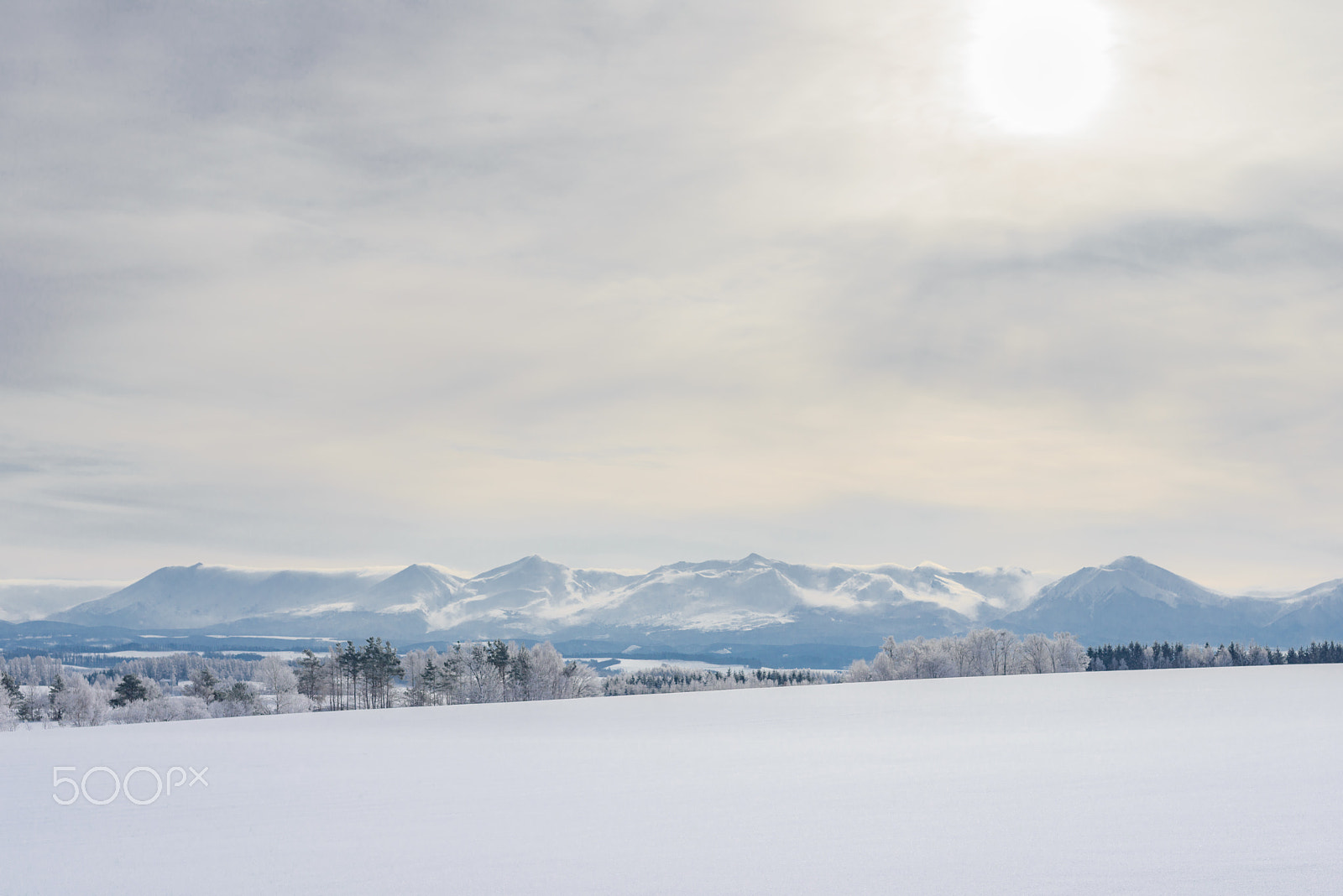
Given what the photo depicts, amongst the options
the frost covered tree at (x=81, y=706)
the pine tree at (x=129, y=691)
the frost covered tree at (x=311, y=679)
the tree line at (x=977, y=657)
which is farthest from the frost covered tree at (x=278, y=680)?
the tree line at (x=977, y=657)

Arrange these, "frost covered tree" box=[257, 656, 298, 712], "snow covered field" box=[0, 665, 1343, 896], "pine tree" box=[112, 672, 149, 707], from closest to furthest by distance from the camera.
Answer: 1. "snow covered field" box=[0, 665, 1343, 896]
2. "pine tree" box=[112, 672, 149, 707]
3. "frost covered tree" box=[257, 656, 298, 712]

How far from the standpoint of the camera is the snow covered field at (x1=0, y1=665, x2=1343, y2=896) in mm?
19031

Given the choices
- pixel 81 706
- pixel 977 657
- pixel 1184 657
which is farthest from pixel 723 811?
pixel 1184 657

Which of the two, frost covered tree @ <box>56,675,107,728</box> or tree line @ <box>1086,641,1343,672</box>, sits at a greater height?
tree line @ <box>1086,641,1343,672</box>

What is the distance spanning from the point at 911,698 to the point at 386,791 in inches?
2061

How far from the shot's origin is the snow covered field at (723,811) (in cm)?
1903

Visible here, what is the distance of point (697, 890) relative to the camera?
1797 centimetres

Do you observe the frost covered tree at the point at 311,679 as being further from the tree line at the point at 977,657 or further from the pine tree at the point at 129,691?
the tree line at the point at 977,657

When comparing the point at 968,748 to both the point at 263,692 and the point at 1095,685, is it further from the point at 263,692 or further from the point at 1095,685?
the point at 263,692

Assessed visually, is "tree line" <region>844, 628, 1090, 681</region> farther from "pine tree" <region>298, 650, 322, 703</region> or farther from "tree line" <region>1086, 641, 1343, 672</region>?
"pine tree" <region>298, 650, 322, 703</region>

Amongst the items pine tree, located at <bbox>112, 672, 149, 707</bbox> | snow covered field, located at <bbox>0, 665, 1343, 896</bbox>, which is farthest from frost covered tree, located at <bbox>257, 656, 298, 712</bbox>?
snow covered field, located at <bbox>0, 665, 1343, 896</bbox>

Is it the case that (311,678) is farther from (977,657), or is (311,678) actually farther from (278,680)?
(977,657)

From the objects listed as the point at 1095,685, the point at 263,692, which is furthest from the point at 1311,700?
the point at 263,692

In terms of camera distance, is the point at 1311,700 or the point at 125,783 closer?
the point at 125,783
